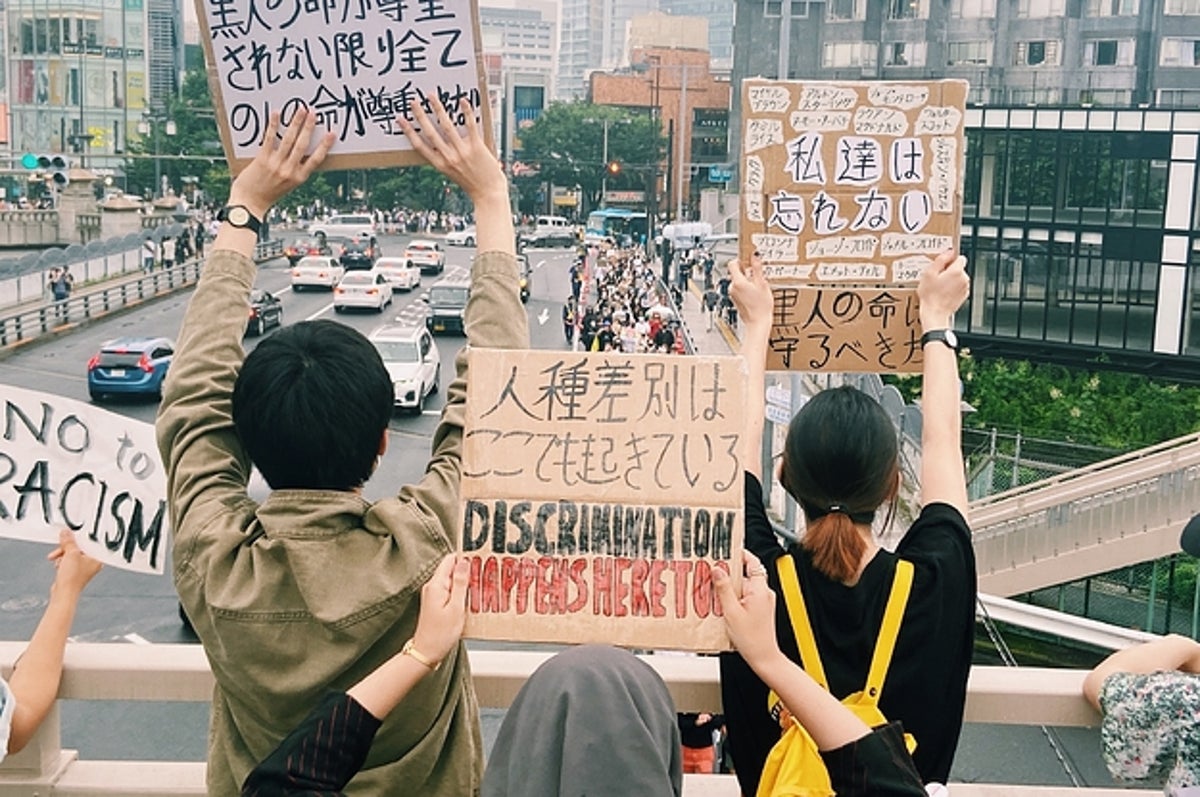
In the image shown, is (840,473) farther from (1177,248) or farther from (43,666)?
(1177,248)

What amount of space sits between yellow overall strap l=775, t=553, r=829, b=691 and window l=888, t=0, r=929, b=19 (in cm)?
4795

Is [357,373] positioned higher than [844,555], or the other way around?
[357,373]

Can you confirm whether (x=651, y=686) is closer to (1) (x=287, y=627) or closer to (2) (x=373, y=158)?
(1) (x=287, y=627)

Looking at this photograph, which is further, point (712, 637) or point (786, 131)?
point (786, 131)

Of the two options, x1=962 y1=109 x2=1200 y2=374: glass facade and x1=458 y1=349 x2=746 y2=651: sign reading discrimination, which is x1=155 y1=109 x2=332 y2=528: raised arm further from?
x1=962 y1=109 x2=1200 y2=374: glass facade

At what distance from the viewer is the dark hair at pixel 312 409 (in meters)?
2.11

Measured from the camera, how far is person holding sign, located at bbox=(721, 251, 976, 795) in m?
2.20

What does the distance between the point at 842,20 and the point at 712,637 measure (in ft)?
165

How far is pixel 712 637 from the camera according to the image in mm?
2133

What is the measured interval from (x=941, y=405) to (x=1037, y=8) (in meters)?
46.4

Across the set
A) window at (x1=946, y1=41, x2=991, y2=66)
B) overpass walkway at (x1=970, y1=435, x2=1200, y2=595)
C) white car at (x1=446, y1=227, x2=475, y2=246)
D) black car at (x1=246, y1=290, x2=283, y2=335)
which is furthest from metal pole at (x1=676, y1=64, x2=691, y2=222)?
overpass walkway at (x1=970, y1=435, x2=1200, y2=595)

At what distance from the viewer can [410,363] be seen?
82.3 ft

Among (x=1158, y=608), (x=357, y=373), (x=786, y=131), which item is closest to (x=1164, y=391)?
(x=1158, y=608)

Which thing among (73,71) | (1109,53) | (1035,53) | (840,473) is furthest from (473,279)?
(73,71)
